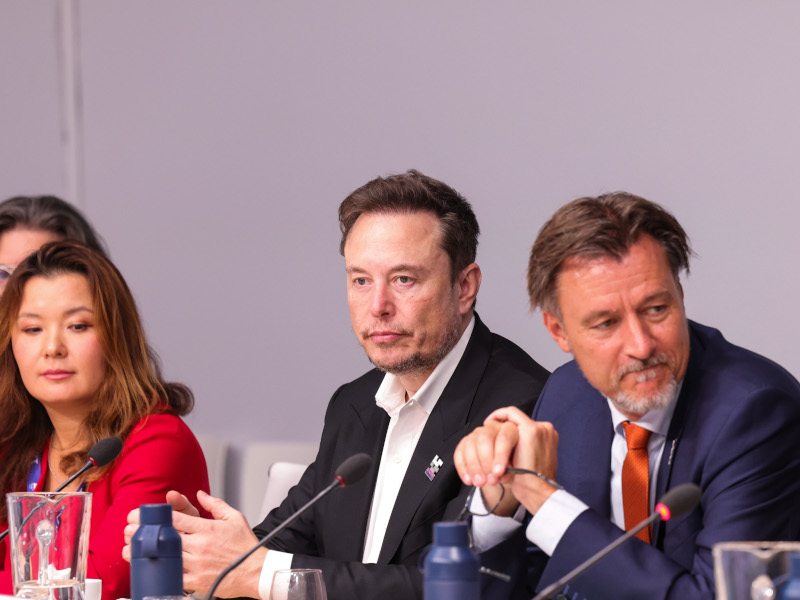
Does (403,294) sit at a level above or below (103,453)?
above

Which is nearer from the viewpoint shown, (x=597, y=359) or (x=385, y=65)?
(x=597, y=359)

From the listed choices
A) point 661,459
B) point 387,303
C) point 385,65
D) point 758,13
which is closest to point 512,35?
point 385,65

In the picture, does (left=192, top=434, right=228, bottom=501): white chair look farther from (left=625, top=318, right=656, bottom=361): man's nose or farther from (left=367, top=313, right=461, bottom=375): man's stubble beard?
(left=625, top=318, right=656, bottom=361): man's nose

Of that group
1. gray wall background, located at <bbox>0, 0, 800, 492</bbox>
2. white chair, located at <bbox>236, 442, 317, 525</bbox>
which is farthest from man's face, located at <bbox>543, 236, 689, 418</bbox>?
white chair, located at <bbox>236, 442, 317, 525</bbox>

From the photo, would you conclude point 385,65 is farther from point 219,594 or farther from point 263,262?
point 219,594

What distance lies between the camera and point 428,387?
284 cm

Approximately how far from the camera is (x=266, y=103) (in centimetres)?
464

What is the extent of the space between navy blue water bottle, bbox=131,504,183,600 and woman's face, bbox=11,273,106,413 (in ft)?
4.04

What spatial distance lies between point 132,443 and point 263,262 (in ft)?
5.65

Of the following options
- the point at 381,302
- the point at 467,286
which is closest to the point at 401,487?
the point at 381,302

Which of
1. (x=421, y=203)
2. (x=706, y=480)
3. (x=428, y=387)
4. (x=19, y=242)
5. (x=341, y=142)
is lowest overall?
(x=706, y=480)

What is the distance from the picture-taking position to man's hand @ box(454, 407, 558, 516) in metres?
2.06

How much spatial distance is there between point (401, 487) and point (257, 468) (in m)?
1.56

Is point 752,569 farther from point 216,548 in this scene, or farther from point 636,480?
point 216,548
